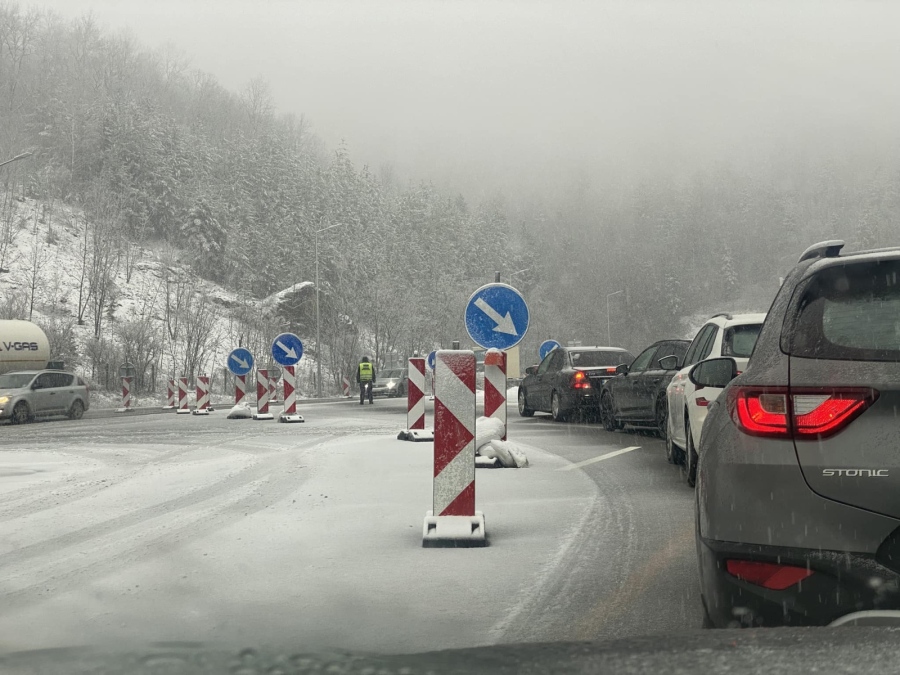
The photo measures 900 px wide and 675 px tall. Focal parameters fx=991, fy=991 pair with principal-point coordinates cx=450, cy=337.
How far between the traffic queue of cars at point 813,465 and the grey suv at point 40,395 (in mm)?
24764

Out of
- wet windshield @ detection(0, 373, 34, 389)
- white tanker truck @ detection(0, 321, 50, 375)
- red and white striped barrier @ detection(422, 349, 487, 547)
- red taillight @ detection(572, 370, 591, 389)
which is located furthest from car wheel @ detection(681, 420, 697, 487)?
white tanker truck @ detection(0, 321, 50, 375)

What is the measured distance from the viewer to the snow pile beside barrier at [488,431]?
1158cm

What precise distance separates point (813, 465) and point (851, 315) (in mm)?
638

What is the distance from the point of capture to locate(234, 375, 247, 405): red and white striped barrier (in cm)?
2297

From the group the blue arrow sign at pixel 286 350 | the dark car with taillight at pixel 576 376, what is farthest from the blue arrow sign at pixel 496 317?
the blue arrow sign at pixel 286 350

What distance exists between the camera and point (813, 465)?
3.11 metres

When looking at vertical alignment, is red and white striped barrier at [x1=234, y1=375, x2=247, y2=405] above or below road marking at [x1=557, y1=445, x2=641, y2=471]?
above

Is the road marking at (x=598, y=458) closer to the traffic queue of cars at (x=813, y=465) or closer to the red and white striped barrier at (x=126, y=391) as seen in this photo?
the traffic queue of cars at (x=813, y=465)

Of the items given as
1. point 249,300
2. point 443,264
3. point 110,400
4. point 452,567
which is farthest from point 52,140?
point 452,567

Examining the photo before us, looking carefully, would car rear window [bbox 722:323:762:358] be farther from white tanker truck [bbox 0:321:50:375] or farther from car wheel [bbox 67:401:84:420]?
white tanker truck [bbox 0:321:50:375]

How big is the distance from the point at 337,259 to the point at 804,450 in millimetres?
83182

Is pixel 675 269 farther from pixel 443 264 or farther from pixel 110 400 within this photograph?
pixel 110 400

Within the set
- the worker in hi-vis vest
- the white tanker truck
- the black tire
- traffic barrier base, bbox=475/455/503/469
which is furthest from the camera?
the worker in hi-vis vest

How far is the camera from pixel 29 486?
→ 32.9ft
